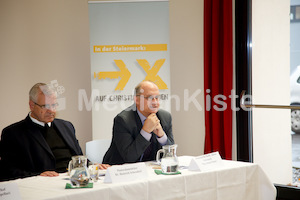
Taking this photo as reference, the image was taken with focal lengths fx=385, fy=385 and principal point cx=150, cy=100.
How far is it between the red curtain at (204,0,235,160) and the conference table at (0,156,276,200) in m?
2.02

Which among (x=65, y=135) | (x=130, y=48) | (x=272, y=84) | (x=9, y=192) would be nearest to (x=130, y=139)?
(x=65, y=135)

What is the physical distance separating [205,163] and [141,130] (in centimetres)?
53

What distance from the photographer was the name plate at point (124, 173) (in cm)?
203

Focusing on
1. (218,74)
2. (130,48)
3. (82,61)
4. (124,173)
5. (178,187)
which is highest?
(130,48)

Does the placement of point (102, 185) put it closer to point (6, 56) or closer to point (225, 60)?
point (225, 60)

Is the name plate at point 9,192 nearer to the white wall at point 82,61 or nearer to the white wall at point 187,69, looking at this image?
the white wall at point 82,61

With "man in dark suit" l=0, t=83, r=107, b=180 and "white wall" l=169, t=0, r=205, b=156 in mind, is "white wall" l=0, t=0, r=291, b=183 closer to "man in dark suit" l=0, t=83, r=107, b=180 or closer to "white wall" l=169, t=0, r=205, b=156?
"white wall" l=169, t=0, r=205, b=156

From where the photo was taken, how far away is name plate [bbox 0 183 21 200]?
5.66 feet

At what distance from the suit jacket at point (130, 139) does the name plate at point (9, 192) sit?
3.38 ft

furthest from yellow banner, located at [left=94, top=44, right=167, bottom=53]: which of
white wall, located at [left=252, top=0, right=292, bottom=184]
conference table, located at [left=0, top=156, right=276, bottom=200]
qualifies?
conference table, located at [left=0, top=156, right=276, bottom=200]

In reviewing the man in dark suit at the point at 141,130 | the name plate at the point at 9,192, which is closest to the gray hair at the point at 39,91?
the man in dark suit at the point at 141,130

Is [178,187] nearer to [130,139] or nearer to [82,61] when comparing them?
[130,139]

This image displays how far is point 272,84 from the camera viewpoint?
4.25 metres

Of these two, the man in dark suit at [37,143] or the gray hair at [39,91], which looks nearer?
the man in dark suit at [37,143]
